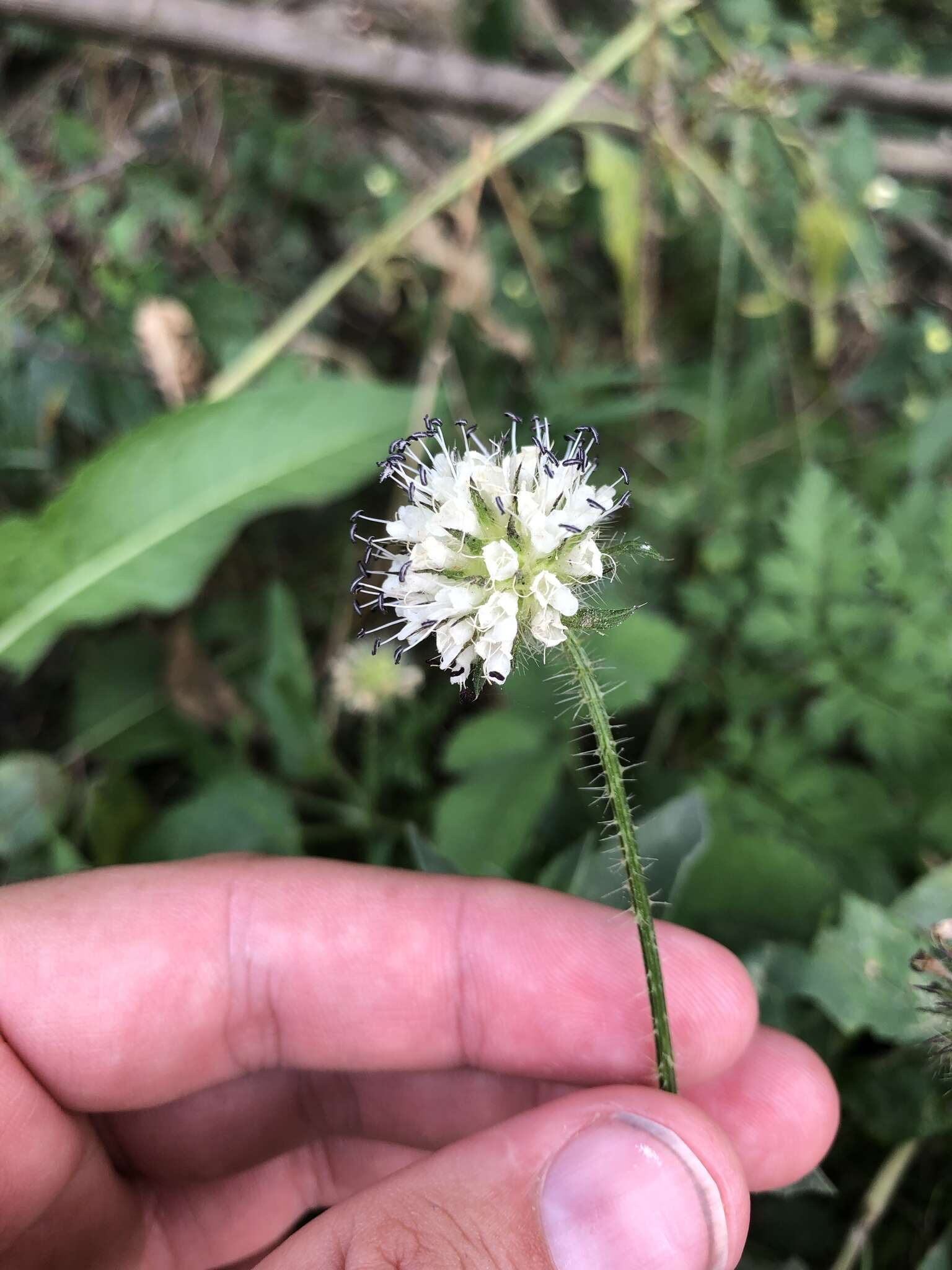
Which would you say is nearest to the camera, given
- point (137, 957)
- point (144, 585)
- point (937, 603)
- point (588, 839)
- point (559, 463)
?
point (559, 463)

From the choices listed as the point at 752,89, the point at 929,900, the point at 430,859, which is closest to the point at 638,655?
the point at 430,859

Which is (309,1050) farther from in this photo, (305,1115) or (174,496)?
(174,496)

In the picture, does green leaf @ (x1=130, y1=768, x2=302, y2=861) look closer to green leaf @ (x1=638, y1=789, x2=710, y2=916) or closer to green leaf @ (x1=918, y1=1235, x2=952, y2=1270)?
green leaf @ (x1=638, y1=789, x2=710, y2=916)

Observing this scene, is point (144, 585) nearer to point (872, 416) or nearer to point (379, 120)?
point (379, 120)

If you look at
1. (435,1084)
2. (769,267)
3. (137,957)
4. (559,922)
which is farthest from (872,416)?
(137,957)

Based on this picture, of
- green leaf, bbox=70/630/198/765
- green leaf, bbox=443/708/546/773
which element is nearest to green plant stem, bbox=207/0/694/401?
green leaf, bbox=70/630/198/765

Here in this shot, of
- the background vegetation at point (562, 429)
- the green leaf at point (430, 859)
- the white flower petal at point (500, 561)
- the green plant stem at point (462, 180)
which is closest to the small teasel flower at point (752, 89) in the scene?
the background vegetation at point (562, 429)
